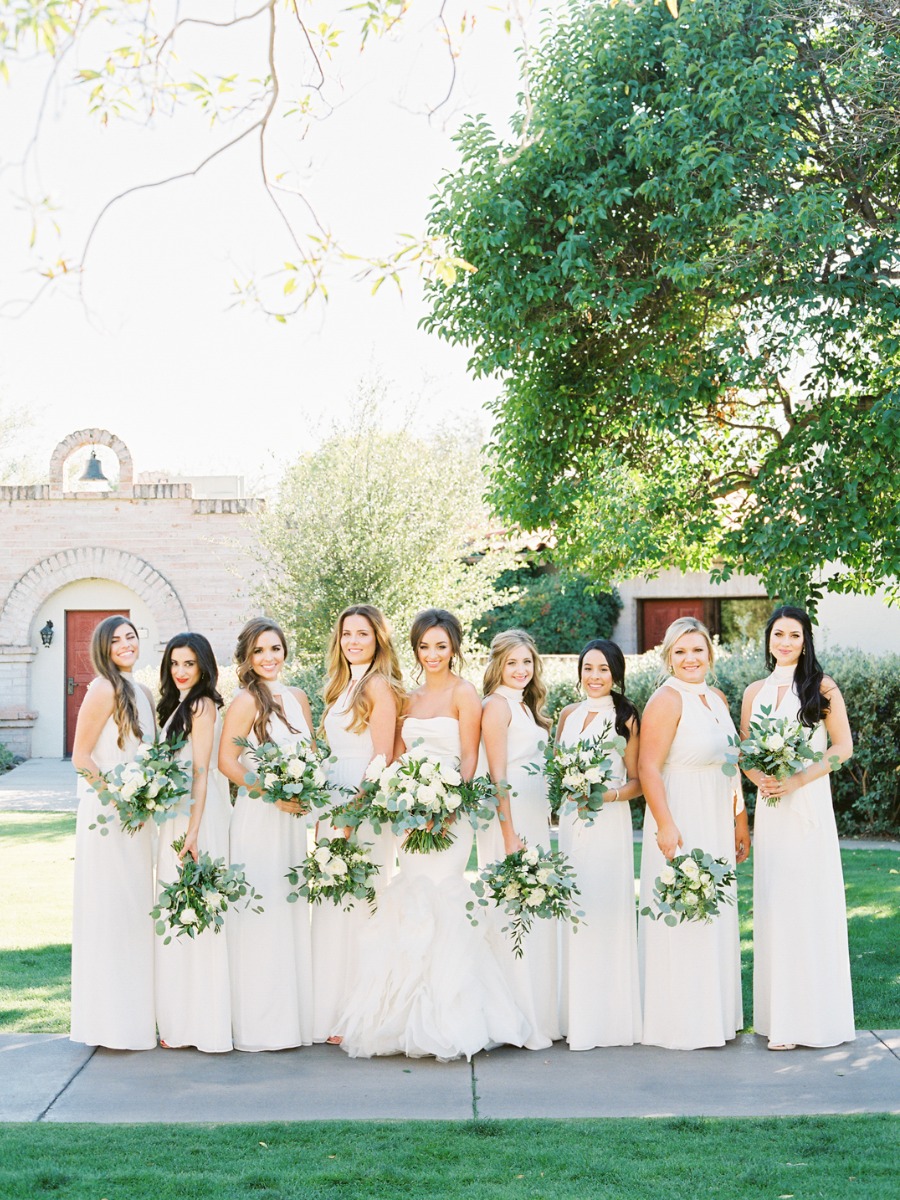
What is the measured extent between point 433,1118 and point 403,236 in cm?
347

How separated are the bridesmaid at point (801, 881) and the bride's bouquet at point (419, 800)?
1.37m

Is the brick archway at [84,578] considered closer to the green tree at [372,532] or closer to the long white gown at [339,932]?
the green tree at [372,532]

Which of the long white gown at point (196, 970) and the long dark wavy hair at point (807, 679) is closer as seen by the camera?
the long white gown at point (196, 970)

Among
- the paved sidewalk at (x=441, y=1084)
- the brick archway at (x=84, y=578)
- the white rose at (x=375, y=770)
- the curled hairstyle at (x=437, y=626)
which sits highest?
the brick archway at (x=84, y=578)

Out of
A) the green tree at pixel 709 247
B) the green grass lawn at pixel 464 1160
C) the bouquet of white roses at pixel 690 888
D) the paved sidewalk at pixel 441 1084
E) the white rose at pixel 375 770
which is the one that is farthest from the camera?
the green tree at pixel 709 247

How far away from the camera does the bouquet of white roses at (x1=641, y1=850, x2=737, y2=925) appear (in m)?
5.81

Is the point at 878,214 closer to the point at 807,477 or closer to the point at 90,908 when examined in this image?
the point at 807,477

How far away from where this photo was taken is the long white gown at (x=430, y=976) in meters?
5.87

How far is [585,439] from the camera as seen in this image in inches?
456

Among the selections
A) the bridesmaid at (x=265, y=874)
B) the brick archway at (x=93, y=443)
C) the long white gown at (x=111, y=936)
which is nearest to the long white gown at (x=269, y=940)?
the bridesmaid at (x=265, y=874)

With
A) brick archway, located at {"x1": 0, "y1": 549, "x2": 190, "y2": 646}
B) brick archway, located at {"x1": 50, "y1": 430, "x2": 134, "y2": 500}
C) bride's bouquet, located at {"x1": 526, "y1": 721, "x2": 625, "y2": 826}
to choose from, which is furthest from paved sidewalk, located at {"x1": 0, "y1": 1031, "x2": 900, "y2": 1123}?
brick archway, located at {"x1": 50, "y1": 430, "x2": 134, "y2": 500}

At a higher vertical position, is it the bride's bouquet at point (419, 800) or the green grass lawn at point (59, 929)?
the bride's bouquet at point (419, 800)

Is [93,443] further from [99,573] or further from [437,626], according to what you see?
[437,626]

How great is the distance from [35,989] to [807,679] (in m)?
4.81
